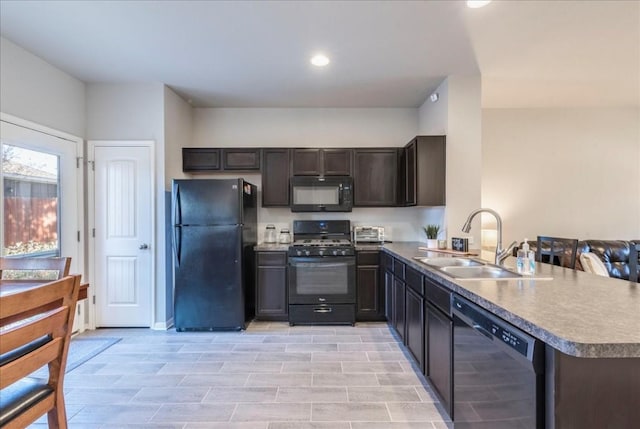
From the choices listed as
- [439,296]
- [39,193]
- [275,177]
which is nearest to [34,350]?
[439,296]

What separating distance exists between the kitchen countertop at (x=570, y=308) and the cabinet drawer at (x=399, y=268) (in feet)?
2.99

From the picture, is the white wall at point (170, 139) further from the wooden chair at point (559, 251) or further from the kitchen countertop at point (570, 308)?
the wooden chair at point (559, 251)

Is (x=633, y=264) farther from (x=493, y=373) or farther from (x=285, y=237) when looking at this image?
(x=285, y=237)

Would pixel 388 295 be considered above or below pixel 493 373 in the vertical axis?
below

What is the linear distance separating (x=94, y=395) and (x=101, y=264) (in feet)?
5.54

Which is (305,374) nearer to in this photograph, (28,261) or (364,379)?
(364,379)

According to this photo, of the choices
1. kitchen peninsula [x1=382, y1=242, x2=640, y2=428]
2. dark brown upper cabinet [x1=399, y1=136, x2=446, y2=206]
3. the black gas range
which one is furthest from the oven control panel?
kitchen peninsula [x1=382, y1=242, x2=640, y2=428]

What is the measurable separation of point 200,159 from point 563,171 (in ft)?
16.3

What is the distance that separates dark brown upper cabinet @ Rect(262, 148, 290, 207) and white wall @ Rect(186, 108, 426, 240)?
305mm

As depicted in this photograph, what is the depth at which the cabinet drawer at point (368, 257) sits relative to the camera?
368cm

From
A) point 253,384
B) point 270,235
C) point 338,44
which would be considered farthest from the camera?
point 270,235

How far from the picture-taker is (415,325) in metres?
2.49

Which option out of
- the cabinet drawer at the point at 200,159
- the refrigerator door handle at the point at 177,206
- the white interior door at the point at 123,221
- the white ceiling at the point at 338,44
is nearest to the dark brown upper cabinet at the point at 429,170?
the white ceiling at the point at 338,44

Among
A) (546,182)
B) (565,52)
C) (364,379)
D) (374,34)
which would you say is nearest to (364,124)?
(374,34)
